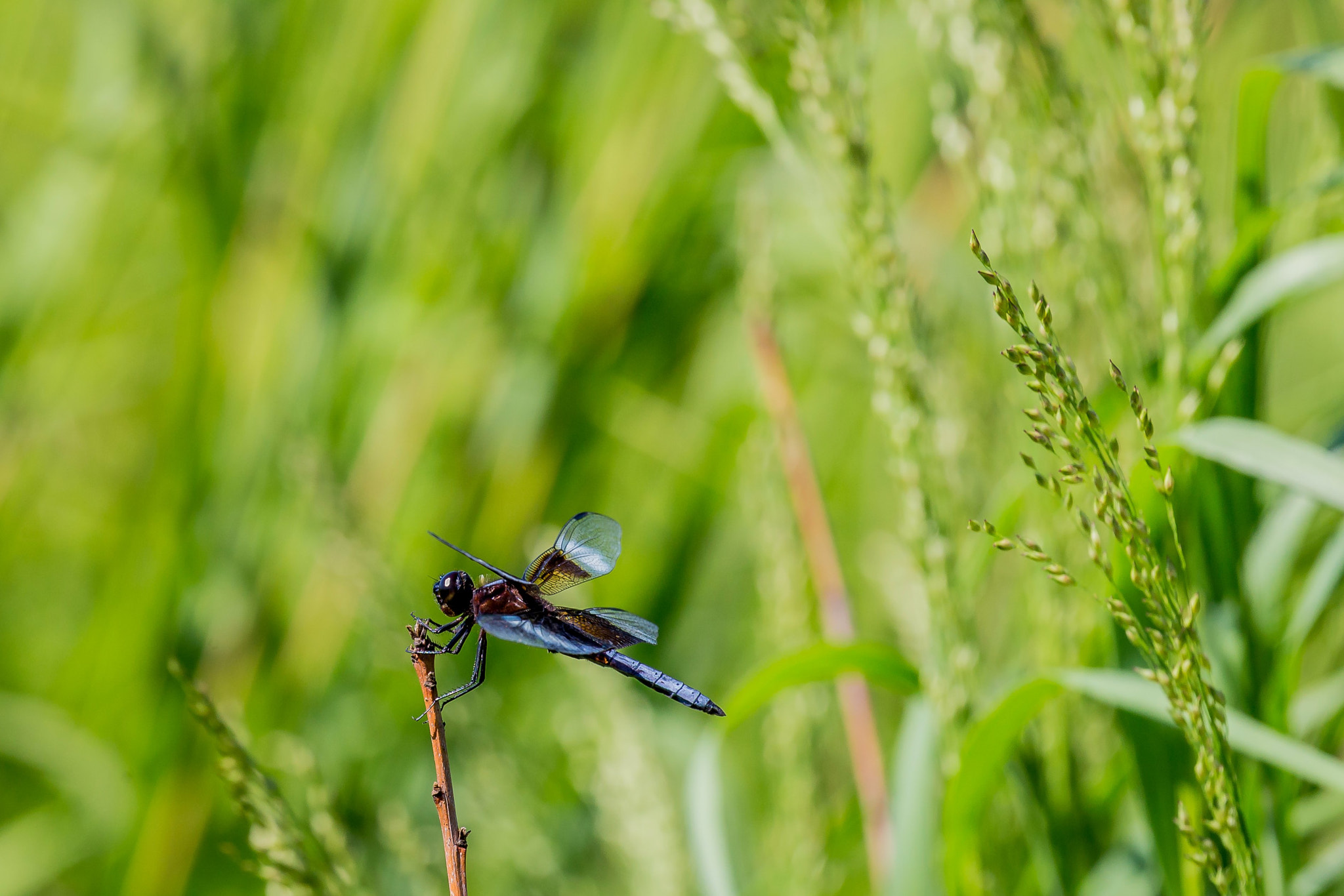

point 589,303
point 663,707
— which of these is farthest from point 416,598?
point 589,303

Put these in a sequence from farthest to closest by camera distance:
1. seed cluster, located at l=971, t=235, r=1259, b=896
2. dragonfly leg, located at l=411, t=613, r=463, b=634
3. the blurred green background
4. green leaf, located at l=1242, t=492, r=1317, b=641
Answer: the blurred green background, green leaf, located at l=1242, t=492, r=1317, b=641, dragonfly leg, located at l=411, t=613, r=463, b=634, seed cluster, located at l=971, t=235, r=1259, b=896

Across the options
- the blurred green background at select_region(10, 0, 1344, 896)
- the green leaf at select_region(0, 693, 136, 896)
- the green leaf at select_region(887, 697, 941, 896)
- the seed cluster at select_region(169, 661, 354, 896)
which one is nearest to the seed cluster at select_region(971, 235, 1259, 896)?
the green leaf at select_region(887, 697, 941, 896)

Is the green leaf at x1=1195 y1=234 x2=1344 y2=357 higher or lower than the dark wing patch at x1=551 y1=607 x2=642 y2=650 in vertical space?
higher

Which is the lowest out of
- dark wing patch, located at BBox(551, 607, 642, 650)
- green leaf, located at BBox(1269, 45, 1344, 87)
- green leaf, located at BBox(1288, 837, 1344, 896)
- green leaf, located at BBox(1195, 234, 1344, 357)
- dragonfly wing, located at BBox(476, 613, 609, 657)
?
green leaf, located at BBox(1288, 837, 1344, 896)

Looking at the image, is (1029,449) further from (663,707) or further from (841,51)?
(663,707)

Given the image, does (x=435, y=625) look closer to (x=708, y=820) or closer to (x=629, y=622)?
(x=629, y=622)

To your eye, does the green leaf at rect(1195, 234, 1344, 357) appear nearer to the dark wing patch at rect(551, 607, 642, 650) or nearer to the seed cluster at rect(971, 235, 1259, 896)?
the seed cluster at rect(971, 235, 1259, 896)
